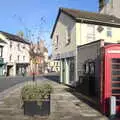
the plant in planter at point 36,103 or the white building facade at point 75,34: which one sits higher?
the white building facade at point 75,34

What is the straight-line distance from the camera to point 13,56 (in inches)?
2813

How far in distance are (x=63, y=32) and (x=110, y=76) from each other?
56.2ft

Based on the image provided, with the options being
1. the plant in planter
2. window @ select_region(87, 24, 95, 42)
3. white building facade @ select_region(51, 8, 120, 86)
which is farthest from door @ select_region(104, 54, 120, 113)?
window @ select_region(87, 24, 95, 42)

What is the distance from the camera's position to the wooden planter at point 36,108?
12.2m

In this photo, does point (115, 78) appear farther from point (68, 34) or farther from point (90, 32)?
point (68, 34)

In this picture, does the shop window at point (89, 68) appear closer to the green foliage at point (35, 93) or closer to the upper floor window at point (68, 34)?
the upper floor window at point (68, 34)

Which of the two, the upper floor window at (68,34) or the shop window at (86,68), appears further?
the upper floor window at (68,34)

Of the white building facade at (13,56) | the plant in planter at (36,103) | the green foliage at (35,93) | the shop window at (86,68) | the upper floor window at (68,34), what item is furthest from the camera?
the white building facade at (13,56)

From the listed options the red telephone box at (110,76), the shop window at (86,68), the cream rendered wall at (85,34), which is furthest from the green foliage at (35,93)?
the cream rendered wall at (85,34)

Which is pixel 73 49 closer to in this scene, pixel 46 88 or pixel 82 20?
pixel 82 20

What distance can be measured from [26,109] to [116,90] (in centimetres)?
381

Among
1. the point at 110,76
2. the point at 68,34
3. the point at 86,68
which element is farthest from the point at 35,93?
the point at 68,34

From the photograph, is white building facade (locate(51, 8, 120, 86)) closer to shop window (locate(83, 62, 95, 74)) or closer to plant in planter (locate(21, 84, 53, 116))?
shop window (locate(83, 62, 95, 74))

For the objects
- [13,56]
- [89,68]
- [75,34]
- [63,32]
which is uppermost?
[63,32]
